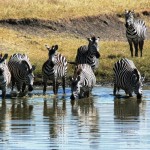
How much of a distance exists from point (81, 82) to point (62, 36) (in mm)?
18265

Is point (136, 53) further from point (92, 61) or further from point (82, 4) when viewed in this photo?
point (82, 4)

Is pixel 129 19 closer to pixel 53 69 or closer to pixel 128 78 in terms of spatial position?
pixel 53 69

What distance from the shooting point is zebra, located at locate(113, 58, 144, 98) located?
27625mm

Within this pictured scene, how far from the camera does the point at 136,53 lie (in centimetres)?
3656

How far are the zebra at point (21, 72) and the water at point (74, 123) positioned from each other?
1.65 feet

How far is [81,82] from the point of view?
89.0 feet

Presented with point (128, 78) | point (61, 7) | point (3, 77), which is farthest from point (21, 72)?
point (61, 7)

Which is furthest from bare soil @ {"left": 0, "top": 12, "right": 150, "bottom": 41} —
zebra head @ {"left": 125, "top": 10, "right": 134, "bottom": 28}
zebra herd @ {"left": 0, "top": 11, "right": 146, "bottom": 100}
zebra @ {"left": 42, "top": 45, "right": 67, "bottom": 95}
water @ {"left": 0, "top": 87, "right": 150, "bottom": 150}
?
water @ {"left": 0, "top": 87, "right": 150, "bottom": 150}

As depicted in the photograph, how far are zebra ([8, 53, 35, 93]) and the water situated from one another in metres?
0.50

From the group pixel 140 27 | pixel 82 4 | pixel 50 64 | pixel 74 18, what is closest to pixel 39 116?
pixel 50 64

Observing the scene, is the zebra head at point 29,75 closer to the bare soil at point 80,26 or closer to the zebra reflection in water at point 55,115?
the zebra reflection in water at point 55,115

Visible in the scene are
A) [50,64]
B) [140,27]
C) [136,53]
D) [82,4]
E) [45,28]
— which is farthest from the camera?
[82,4]

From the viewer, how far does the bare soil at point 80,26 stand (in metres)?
46.3

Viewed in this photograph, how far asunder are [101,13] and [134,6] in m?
4.01
